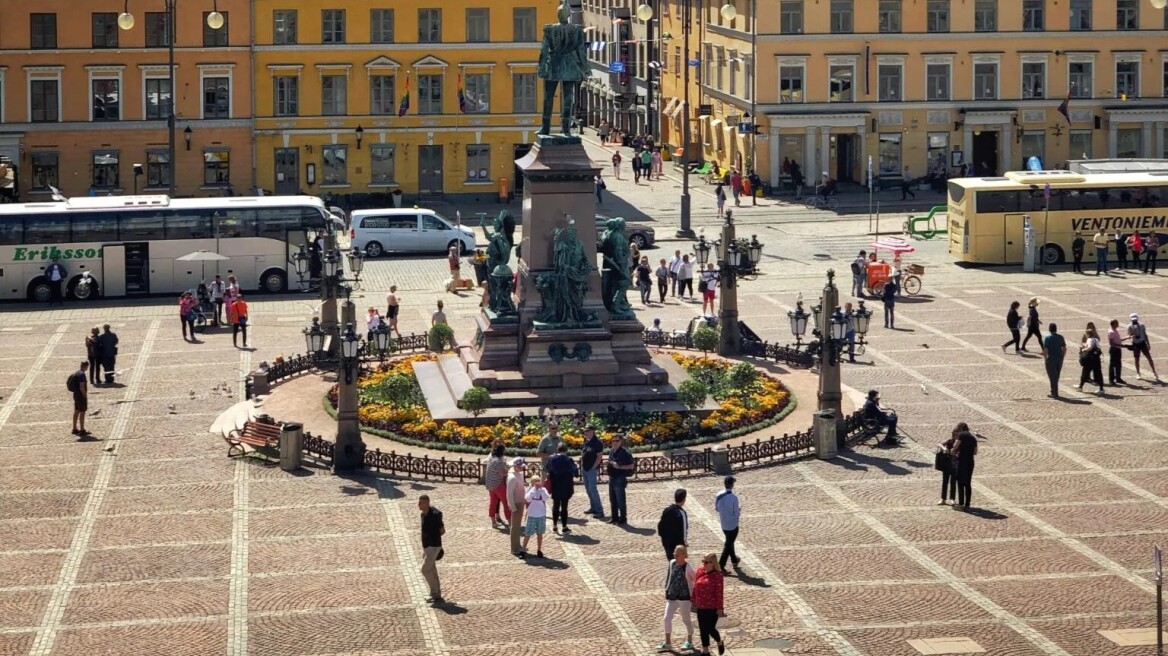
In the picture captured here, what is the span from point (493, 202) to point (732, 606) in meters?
57.3

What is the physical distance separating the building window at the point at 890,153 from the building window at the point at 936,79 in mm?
2331

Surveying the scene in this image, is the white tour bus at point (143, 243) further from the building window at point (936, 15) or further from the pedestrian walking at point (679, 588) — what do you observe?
the pedestrian walking at point (679, 588)

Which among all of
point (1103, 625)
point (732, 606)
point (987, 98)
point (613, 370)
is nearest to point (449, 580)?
point (732, 606)

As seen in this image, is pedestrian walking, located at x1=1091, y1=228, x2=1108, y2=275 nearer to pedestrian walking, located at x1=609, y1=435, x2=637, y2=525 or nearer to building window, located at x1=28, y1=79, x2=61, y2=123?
pedestrian walking, located at x1=609, y1=435, x2=637, y2=525

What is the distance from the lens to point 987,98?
88875 mm

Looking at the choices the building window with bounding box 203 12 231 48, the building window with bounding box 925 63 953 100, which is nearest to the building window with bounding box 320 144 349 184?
the building window with bounding box 203 12 231 48

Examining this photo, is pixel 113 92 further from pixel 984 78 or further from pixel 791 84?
pixel 984 78

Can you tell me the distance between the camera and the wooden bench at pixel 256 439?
3872 cm

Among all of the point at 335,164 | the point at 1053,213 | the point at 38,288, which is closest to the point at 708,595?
the point at 38,288

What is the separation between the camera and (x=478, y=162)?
281 ft

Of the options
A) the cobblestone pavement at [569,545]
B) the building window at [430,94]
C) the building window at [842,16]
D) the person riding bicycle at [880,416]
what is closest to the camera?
the cobblestone pavement at [569,545]

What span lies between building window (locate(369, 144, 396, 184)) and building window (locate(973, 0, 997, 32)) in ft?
85.1

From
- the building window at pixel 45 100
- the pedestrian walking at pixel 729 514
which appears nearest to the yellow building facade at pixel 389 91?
the building window at pixel 45 100

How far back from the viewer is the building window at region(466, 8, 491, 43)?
8356 centimetres
